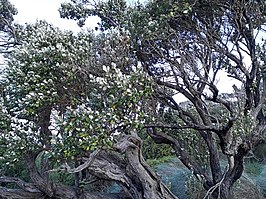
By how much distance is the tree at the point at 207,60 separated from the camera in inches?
256

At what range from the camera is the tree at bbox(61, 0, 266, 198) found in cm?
651

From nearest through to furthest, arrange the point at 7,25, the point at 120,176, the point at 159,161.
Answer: the point at 120,176, the point at 7,25, the point at 159,161

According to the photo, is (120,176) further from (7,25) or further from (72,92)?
(7,25)

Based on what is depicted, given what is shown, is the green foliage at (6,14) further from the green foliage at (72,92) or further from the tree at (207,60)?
the tree at (207,60)

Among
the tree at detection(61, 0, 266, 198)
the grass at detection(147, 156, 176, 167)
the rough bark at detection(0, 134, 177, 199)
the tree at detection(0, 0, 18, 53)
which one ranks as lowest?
the rough bark at detection(0, 134, 177, 199)

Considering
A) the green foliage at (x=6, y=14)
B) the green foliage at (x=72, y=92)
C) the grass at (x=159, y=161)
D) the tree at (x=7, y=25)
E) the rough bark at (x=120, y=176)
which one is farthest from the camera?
the grass at (x=159, y=161)

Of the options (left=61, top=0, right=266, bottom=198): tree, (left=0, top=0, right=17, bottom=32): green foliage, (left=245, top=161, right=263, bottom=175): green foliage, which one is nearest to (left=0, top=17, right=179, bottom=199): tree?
(left=61, top=0, right=266, bottom=198): tree

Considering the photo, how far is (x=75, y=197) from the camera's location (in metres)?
7.01

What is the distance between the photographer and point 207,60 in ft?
23.5

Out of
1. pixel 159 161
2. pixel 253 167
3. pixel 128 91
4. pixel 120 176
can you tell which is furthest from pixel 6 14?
pixel 253 167

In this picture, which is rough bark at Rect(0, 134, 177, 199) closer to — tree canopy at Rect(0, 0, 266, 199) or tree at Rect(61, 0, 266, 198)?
tree canopy at Rect(0, 0, 266, 199)

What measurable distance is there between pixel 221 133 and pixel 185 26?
2.36m

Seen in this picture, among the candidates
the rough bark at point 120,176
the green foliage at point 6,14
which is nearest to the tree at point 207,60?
the rough bark at point 120,176

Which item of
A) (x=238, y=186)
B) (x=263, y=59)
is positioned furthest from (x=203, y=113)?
(x=238, y=186)
